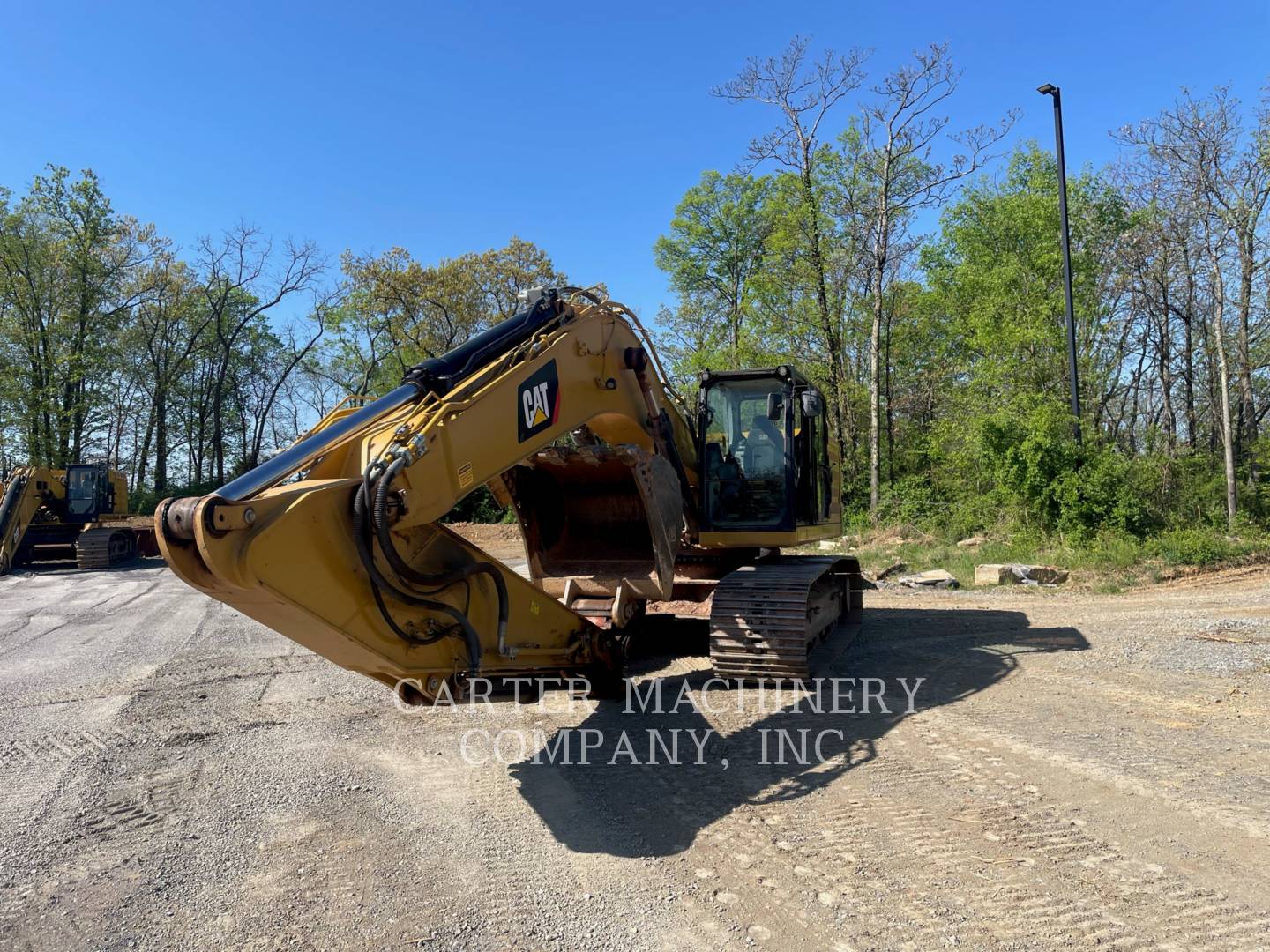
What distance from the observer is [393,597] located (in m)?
3.90

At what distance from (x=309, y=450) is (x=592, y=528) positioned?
→ 364cm

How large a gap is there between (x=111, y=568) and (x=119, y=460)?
1062 inches

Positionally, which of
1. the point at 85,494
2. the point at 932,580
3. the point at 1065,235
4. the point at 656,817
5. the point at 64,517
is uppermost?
A: the point at 1065,235

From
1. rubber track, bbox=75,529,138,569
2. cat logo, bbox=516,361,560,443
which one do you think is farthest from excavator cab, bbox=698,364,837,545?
rubber track, bbox=75,529,138,569

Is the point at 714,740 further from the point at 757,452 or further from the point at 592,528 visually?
the point at 757,452

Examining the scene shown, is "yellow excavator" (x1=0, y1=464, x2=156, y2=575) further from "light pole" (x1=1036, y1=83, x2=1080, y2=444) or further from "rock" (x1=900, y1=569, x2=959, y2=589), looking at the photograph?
"light pole" (x1=1036, y1=83, x2=1080, y2=444)

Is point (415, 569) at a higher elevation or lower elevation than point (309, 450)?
lower

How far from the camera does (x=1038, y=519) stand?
1595 centimetres

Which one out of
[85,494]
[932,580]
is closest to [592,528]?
[932,580]

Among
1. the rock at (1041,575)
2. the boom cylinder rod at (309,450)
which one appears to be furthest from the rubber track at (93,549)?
the rock at (1041,575)

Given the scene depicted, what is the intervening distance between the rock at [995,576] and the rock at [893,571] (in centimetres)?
156

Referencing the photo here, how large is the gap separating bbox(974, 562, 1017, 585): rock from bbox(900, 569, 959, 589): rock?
373 millimetres

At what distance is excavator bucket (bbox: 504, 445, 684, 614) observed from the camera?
6.14 m

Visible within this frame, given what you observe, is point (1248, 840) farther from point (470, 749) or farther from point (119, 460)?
point (119, 460)
